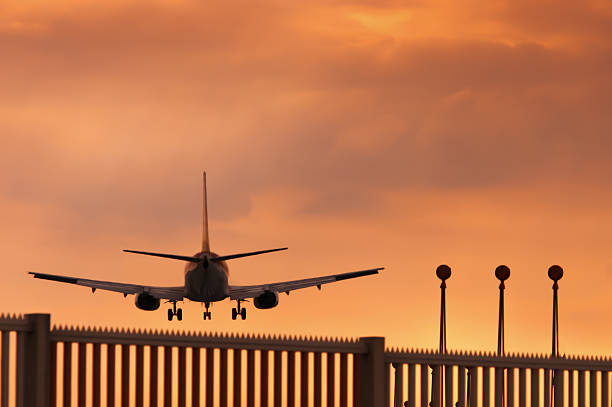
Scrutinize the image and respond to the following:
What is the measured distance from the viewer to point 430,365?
156 feet

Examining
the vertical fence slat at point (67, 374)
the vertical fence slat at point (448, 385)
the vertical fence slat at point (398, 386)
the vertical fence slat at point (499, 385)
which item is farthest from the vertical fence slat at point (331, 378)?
the vertical fence slat at point (67, 374)

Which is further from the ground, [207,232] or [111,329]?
[207,232]

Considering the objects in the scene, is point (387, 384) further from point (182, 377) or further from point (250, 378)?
point (182, 377)

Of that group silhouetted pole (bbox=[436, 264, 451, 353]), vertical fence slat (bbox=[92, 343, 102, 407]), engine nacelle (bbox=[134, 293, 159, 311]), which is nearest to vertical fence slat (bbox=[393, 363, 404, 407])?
vertical fence slat (bbox=[92, 343, 102, 407])

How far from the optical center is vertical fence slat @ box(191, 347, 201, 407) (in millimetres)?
42128

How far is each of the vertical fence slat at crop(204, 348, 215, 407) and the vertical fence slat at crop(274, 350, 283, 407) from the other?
2091mm

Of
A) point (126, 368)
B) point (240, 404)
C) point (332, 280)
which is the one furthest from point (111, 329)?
point (332, 280)

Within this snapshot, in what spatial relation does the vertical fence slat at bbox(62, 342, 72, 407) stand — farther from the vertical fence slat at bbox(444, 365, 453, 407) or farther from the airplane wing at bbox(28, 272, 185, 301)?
the airplane wing at bbox(28, 272, 185, 301)

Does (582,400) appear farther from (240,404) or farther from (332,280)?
(332,280)

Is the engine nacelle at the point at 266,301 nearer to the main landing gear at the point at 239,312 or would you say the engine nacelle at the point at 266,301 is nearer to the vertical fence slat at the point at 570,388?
the main landing gear at the point at 239,312

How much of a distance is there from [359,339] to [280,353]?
3.71m

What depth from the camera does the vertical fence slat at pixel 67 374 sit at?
40.7 m

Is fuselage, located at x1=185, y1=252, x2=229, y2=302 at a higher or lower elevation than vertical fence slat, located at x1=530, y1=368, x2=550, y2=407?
higher

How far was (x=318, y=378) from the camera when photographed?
147 ft
